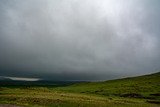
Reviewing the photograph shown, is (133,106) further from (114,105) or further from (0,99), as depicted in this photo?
(0,99)

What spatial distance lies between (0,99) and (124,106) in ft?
75.1

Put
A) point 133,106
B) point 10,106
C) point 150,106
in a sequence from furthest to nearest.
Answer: point 150,106, point 133,106, point 10,106

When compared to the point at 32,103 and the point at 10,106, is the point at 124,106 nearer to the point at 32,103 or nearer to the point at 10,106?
the point at 32,103

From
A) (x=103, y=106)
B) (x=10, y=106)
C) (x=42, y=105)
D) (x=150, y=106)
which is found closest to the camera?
(x=10, y=106)

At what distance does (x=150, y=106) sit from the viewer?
6575cm

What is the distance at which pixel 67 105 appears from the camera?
182 ft

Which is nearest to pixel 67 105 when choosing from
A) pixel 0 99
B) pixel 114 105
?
pixel 114 105

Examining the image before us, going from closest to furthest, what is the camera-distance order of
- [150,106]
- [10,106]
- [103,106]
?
[10,106]
[103,106]
[150,106]

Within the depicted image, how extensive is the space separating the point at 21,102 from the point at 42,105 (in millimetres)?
4787

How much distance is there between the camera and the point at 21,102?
56500mm

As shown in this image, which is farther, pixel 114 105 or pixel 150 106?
pixel 150 106

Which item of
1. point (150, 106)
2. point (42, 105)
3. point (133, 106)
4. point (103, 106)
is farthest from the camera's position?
point (150, 106)

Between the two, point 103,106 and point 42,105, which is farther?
point 103,106

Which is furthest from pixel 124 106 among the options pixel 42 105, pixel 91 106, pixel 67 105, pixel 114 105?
pixel 42 105
